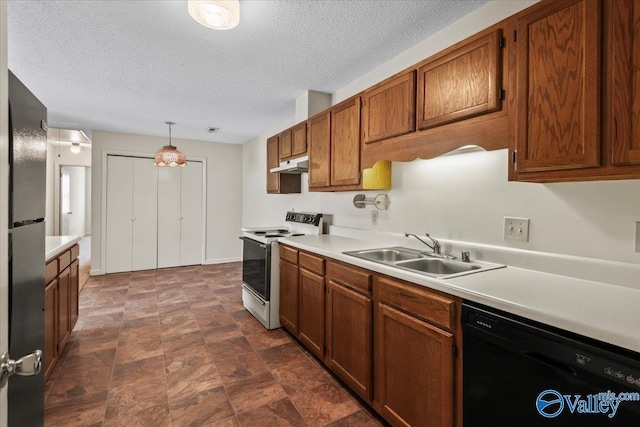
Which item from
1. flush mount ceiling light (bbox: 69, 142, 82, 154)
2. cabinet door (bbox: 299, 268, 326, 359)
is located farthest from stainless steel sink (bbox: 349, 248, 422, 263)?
flush mount ceiling light (bbox: 69, 142, 82, 154)

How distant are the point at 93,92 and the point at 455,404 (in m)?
4.18

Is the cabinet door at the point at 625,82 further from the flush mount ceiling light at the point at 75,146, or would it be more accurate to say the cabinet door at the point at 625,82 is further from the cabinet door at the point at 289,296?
the flush mount ceiling light at the point at 75,146

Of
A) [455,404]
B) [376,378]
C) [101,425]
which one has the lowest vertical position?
[101,425]

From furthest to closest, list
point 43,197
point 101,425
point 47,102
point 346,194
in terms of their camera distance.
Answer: point 47,102
point 346,194
point 101,425
point 43,197

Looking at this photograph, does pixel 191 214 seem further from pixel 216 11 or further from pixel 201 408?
pixel 216 11

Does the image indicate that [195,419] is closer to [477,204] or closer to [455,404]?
[455,404]

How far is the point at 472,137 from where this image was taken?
5.18 ft

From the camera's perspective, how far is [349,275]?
1962mm

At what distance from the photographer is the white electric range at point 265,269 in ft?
9.77

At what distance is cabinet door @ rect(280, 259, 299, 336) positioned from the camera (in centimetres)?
267

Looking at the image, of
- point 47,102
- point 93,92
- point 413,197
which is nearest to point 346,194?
point 413,197

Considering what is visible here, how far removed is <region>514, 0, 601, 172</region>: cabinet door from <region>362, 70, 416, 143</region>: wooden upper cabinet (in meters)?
0.65

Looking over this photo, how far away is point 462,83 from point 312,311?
1855mm

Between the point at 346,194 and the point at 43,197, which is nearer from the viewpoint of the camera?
the point at 43,197
